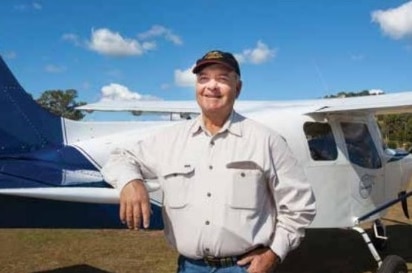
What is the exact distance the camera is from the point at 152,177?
2516 millimetres

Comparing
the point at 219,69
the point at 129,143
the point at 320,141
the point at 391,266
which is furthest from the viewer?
the point at 320,141

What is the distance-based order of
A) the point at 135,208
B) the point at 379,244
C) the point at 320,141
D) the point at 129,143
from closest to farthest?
the point at 135,208 < the point at 129,143 < the point at 320,141 < the point at 379,244

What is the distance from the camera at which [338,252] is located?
806 cm

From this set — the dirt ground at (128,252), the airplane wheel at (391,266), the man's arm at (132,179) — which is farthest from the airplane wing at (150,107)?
the man's arm at (132,179)

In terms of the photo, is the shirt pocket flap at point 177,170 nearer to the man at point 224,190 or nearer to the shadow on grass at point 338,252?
the man at point 224,190

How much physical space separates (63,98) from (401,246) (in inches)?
2271

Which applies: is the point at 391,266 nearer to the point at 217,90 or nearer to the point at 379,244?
the point at 379,244

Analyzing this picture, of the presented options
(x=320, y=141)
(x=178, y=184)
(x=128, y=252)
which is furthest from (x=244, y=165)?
(x=128, y=252)

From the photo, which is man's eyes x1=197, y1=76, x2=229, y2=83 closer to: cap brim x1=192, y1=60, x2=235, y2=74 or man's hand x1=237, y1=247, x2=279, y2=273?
cap brim x1=192, y1=60, x2=235, y2=74

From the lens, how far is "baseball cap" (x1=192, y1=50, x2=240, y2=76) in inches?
93.8

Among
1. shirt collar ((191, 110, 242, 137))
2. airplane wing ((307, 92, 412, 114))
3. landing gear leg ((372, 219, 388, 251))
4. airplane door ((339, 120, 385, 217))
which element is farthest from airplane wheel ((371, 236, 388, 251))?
shirt collar ((191, 110, 242, 137))

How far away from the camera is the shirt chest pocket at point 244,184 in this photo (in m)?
2.27

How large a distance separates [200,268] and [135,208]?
1.40 ft

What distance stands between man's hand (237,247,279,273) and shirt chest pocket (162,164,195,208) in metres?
0.35
